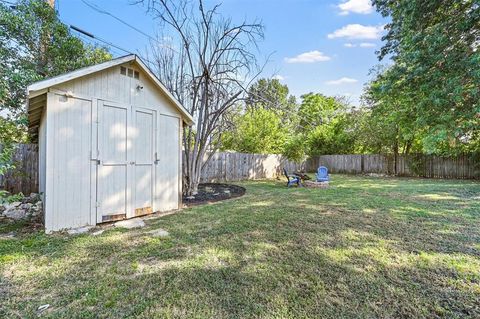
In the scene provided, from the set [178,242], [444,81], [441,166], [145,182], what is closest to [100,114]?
[145,182]

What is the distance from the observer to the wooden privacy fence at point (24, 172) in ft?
22.8

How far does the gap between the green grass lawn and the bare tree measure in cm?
459

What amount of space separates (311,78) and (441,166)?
9379 millimetres

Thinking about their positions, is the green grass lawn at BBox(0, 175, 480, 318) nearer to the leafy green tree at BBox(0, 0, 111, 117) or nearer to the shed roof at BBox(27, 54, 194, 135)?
the shed roof at BBox(27, 54, 194, 135)

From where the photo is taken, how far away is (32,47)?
26.6 ft

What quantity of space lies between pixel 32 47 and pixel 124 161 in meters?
7.07

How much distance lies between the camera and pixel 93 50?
9719 millimetres

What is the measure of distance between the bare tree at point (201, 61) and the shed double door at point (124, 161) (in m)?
3.02

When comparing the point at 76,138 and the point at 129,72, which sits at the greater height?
the point at 129,72

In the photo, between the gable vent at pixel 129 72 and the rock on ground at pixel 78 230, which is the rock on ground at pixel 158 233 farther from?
the gable vent at pixel 129 72

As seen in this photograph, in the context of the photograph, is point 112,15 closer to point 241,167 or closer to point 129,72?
point 129,72

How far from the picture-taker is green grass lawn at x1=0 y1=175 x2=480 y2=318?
2012mm

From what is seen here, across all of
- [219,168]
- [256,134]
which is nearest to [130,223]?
[219,168]

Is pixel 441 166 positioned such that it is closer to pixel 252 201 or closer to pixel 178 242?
pixel 252 201
